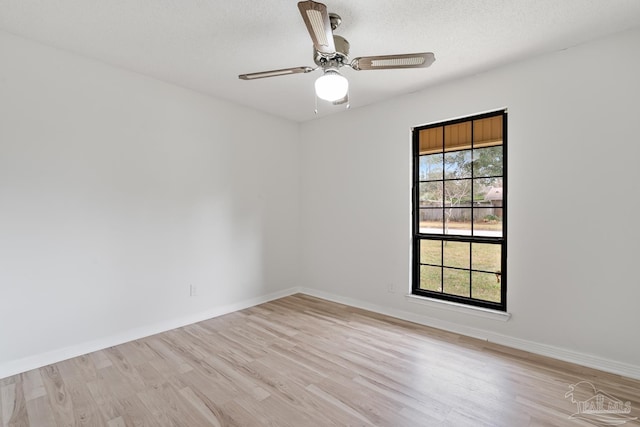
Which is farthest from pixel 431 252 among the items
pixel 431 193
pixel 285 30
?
pixel 285 30

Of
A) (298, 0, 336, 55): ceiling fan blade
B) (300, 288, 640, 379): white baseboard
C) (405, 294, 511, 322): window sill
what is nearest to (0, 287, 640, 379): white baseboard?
(300, 288, 640, 379): white baseboard

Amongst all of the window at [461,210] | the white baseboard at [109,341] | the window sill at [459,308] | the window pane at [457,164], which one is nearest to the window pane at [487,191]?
the window at [461,210]

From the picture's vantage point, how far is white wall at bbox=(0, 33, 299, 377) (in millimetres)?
2395

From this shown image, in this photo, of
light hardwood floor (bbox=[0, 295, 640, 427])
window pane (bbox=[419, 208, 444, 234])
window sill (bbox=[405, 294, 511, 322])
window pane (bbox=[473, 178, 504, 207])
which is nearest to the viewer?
light hardwood floor (bbox=[0, 295, 640, 427])

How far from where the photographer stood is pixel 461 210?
324 centimetres

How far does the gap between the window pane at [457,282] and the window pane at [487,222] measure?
472mm

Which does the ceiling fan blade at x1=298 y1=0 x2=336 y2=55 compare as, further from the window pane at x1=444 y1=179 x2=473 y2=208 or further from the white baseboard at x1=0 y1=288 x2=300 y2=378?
the white baseboard at x1=0 y1=288 x2=300 y2=378

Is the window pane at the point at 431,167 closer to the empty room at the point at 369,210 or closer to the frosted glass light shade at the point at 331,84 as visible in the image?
the empty room at the point at 369,210

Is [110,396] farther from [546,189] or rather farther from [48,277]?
[546,189]

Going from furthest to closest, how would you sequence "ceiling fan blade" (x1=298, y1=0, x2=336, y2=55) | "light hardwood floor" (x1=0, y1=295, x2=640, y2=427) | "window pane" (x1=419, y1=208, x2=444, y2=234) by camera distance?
"window pane" (x1=419, y1=208, x2=444, y2=234) → "light hardwood floor" (x1=0, y1=295, x2=640, y2=427) → "ceiling fan blade" (x1=298, y1=0, x2=336, y2=55)

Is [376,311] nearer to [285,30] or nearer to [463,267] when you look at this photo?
[463,267]

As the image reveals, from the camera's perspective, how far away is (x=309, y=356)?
2.65 metres

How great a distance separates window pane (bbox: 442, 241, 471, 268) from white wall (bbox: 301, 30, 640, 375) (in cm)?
43

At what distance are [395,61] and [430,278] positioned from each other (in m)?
2.45
